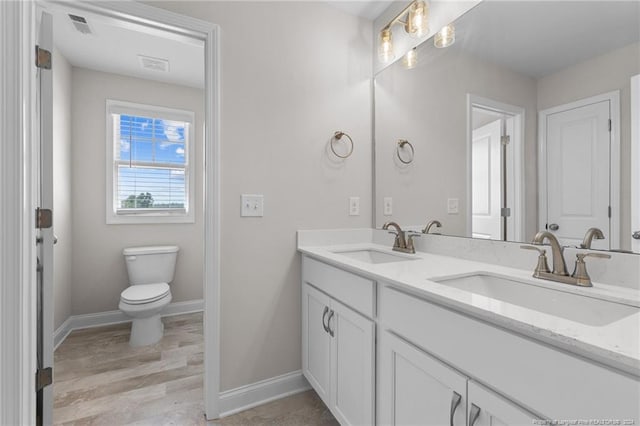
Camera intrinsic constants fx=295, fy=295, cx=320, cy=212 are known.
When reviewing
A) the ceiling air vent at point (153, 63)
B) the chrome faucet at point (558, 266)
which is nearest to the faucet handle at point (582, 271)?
the chrome faucet at point (558, 266)

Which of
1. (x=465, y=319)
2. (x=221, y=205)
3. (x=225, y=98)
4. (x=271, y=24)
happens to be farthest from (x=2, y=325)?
(x=271, y=24)

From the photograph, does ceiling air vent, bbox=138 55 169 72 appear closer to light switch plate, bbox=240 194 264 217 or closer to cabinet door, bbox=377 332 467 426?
light switch plate, bbox=240 194 264 217

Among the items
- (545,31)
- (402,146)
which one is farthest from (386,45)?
(545,31)

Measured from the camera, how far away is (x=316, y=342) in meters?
1.60

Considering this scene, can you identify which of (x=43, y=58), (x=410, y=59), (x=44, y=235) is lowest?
(x=44, y=235)

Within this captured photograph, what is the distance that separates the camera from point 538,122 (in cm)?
115

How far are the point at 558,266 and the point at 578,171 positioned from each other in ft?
1.13

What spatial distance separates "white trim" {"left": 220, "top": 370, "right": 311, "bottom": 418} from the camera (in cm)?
159

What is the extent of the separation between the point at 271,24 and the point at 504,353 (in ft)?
6.20

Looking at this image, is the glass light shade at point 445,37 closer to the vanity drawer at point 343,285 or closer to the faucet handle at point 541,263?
the faucet handle at point 541,263

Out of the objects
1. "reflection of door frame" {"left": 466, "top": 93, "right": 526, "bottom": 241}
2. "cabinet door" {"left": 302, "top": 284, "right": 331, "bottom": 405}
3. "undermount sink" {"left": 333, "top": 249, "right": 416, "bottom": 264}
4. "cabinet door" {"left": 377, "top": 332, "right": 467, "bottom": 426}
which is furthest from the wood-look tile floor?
"reflection of door frame" {"left": 466, "top": 93, "right": 526, "bottom": 241}

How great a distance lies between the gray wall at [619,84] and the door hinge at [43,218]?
213 centimetres

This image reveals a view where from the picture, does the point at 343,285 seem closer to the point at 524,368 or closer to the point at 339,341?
the point at 339,341

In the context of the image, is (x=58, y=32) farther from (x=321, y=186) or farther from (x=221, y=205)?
(x=321, y=186)
